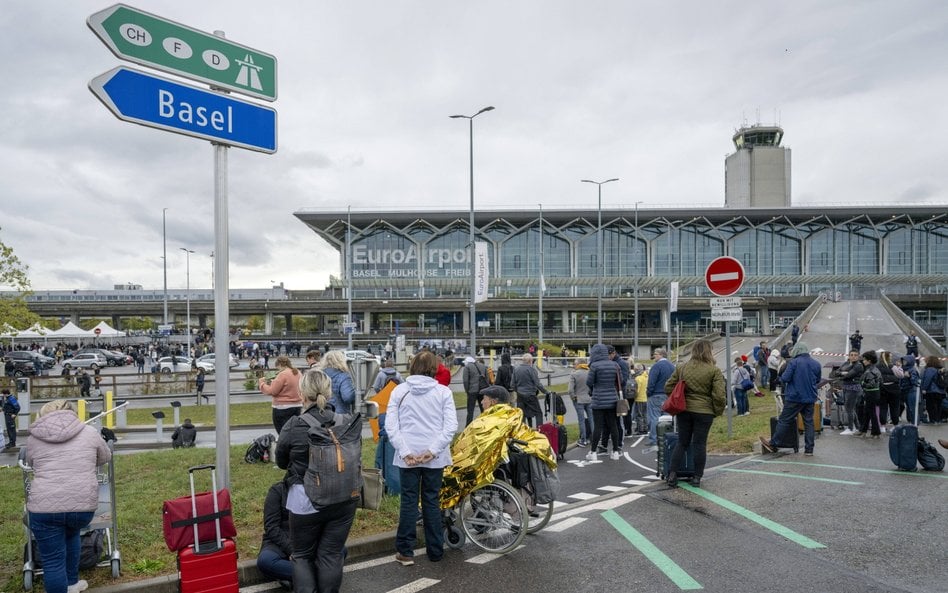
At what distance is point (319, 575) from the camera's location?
4.21 metres

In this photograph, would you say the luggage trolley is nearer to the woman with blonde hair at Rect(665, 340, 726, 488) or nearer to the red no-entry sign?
the woman with blonde hair at Rect(665, 340, 726, 488)

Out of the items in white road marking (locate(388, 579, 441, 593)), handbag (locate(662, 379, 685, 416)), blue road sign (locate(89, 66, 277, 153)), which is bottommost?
white road marking (locate(388, 579, 441, 593))

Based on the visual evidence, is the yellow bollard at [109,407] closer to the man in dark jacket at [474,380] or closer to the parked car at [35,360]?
the man in dark jacket at [474,380]

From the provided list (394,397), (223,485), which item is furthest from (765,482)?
(223,485)

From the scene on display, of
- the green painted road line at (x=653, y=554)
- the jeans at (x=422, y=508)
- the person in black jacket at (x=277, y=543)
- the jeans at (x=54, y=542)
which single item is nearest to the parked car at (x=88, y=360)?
the jeans at (x=54, y=542)

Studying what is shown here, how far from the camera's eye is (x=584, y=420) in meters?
11.9

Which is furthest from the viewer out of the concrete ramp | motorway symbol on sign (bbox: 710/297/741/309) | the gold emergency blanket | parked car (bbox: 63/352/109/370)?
parked car (bbox: 63/352/109/370)

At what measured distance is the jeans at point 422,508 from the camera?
520 cm

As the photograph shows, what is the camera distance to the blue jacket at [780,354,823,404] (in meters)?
9.02

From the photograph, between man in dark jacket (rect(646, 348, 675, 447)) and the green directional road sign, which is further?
man in dark jacket (rect(646, 348, 675, 447))

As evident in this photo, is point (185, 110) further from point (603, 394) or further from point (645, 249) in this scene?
point (645, 249)

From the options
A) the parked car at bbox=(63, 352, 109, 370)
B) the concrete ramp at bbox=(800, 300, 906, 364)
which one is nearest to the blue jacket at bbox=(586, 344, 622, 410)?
the concrete ramp at bbox=(800, 300, 906, 364)

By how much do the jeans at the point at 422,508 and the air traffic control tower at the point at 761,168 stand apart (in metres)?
121

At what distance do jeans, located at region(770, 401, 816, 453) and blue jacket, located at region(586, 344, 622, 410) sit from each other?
8.14 ft
